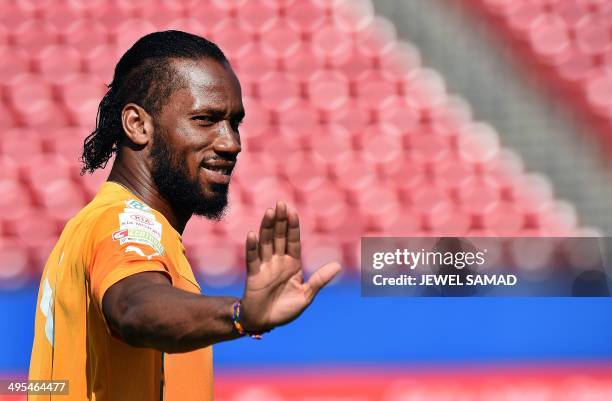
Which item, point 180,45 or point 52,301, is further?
point 180,45

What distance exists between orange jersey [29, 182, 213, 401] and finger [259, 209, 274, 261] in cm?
14

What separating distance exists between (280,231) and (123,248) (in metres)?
0.21

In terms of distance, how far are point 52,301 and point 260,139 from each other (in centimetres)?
216

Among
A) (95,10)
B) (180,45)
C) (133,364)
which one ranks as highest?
(95,10)

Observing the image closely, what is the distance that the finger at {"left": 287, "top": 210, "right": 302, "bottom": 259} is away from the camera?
1055 mm

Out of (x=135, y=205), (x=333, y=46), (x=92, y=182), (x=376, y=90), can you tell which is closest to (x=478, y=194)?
(x=376, y=90)

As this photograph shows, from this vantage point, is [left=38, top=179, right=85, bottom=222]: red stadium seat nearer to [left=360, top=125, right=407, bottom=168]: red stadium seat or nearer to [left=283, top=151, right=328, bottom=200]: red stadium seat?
[left=283, top=151, right=328, bottom=200]: red stadium seat

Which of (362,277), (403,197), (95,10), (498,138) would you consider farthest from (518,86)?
(95,10)

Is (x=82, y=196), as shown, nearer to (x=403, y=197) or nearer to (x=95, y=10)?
(x=95, y=10)

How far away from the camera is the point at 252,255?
105 cm

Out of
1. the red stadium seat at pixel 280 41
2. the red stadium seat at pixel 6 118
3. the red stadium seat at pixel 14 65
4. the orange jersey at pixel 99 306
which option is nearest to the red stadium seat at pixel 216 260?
the red stadium seat at pixel 280 41

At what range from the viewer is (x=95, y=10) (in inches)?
137

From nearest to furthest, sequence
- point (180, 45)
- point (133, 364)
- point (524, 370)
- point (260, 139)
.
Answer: point (133, 364) < point (180, 45) < point (524, 370) < point (260, 139)

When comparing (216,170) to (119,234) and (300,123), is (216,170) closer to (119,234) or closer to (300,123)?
(119,234)
